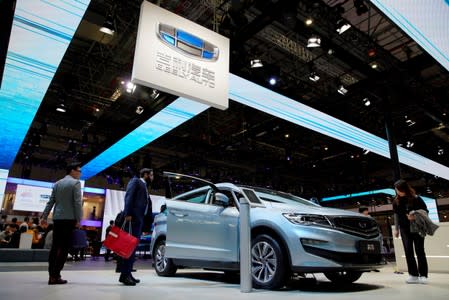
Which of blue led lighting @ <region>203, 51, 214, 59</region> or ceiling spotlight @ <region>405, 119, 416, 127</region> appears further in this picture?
ceiling spotlight @ <region>405, 119, 416, 127</region>

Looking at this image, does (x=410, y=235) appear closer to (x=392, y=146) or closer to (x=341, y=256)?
(x=341, y=256)

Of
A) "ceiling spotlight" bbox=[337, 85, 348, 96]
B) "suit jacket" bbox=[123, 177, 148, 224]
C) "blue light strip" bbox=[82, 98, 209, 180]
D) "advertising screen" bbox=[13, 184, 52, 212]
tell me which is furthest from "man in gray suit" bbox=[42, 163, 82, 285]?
"advertising screen" bbox=[13, 184, 52, 212]

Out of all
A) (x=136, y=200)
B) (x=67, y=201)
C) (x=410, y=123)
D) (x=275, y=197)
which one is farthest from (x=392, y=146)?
(x=67, y=201)

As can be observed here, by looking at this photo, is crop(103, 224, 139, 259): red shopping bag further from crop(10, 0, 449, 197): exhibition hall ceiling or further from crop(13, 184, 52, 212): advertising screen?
crop(13, 184, 52, 212): advertising screen

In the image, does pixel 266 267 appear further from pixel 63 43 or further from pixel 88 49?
pixel 88 49

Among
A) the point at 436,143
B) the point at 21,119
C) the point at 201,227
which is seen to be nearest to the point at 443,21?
the point at 201,227

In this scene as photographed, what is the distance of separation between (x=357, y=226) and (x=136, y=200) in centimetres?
269

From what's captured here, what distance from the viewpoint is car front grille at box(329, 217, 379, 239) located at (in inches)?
A: 148

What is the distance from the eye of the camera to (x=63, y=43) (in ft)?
18.8

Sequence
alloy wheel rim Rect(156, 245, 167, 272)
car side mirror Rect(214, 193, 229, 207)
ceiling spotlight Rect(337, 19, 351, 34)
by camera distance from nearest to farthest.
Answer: car side mirror Rect(214, 193, 229, 207) → alloy wheel rim Rect(156, 245, 167, 272) → ceiling spotlight Rect(337, 19, 351, 34)

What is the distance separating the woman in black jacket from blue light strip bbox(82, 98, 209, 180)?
4345 millimetres

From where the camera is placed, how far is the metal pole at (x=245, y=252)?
138 inches

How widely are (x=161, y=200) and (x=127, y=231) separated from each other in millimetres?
16369

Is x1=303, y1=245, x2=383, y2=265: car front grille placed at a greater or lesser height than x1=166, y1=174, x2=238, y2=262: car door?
lesser
